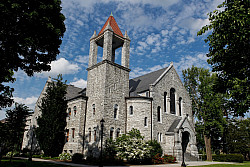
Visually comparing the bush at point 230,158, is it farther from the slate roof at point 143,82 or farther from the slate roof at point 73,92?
the slate roof at point 73,92

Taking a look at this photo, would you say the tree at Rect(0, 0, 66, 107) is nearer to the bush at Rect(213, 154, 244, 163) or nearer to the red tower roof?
the red tower roof

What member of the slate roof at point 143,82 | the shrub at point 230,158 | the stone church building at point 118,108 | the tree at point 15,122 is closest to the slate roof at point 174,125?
the stone church building at point 118,108

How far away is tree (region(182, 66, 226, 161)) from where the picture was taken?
35.8 metres

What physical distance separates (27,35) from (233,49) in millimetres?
13680

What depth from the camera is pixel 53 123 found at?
29453mm

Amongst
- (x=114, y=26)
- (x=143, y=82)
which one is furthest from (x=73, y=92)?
(x=114, y=26)

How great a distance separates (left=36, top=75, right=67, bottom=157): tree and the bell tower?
4.53m

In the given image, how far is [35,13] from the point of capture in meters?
12.5

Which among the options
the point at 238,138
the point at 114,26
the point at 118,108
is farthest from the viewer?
the point at 238,138

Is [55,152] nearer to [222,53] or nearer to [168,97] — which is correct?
[168,97]

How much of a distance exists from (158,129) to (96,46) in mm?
A: 16271

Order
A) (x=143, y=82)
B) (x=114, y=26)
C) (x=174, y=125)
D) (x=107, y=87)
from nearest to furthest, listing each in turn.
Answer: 1. (x=107, y=87)
2. (x=174, y=125)
3. (x=114, y=26)
4. (x=143, y=82)

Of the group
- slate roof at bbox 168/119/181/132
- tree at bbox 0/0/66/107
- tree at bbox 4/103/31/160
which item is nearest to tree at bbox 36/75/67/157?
tree at bbox 4/103/31/160

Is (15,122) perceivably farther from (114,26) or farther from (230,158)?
(230,158)
